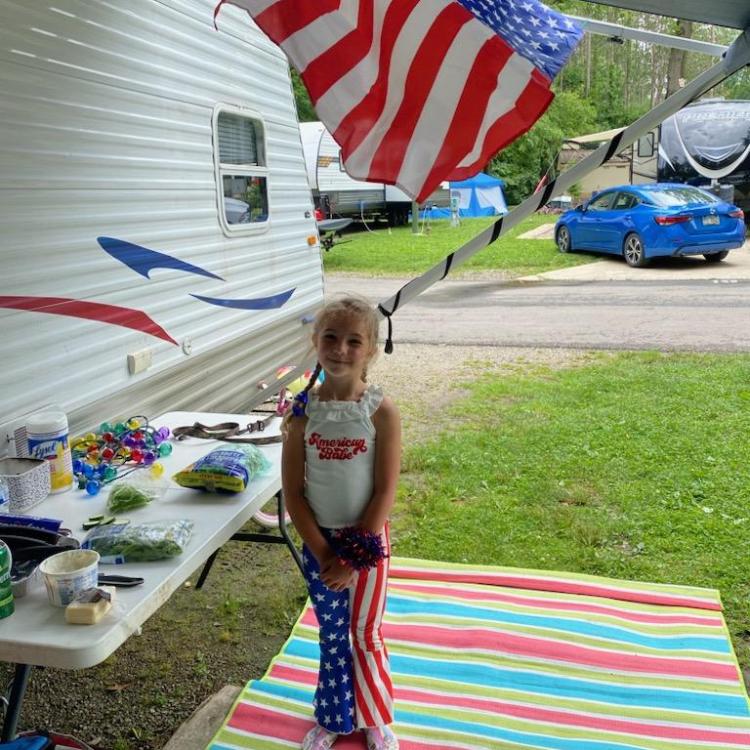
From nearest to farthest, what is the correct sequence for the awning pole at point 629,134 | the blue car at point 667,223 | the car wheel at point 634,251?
the awning pole at point 629,134 < the blue car at point 667,223 < the car wheel at point 634,251

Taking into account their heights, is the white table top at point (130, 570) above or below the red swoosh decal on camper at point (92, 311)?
below

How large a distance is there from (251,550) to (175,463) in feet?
4.59

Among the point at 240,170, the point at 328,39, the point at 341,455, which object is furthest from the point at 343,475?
the point at 240,170

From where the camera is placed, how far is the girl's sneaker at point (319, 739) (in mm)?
2410

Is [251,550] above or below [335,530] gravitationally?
below

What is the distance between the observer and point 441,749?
2.46m

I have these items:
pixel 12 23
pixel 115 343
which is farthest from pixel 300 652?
pixel 12 23

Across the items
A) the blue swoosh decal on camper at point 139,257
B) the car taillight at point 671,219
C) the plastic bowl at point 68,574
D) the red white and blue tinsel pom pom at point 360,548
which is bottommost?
the red white and blue tinsel pom pom at point 360,548

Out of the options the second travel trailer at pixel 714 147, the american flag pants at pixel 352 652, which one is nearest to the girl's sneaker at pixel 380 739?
the american flag pants at pixel 352 652

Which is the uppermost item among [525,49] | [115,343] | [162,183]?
[525,49]

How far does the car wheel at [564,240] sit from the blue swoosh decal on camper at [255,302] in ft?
33.9

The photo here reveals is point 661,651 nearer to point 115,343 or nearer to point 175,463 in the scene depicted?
point 175,463

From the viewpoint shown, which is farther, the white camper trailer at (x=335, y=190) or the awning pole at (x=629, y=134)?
the white camper trailer at (x=335, y=190)

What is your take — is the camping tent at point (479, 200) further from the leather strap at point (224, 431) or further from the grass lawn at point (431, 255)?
the leather strap at point (224, 431)
